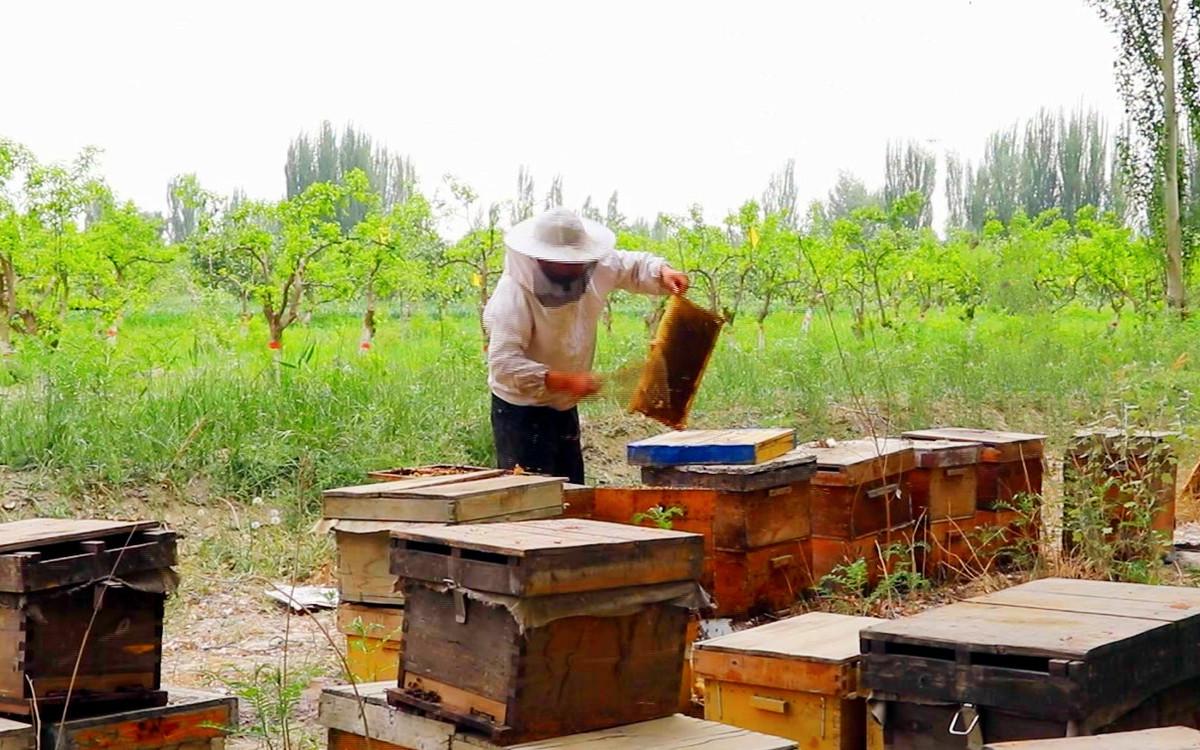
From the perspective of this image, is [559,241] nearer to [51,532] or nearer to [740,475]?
[740,475]

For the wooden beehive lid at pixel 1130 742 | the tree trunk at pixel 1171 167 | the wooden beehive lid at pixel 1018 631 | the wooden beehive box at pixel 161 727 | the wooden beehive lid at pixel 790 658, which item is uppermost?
the tree trunk at pixel 1171 167

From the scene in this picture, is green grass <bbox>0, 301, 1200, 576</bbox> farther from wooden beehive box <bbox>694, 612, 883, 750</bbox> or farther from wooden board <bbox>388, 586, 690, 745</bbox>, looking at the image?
wooden board <bbox>388, 586, 690, 745</bbox>

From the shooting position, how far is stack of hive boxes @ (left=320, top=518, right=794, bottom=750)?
129 inches

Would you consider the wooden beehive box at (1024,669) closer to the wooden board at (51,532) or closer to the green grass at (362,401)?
the wooden board at (51,532)

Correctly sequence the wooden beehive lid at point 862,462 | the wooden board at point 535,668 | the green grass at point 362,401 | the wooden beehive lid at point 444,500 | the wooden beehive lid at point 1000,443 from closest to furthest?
the wooden board at point 535,668 < the wooden beehive lid at point 444,500 < the wooden beehive lid at point 862,462 < the wooden beehive lid at point 1000,443 < the green grass at point 362,401

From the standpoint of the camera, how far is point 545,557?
3260 millimetres

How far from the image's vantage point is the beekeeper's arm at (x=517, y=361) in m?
6.16

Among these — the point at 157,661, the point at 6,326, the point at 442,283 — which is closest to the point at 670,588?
the point at 157,661

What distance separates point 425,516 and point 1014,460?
Answer: 3588mm

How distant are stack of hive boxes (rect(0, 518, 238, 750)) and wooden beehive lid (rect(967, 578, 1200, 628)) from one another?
7.51 feet

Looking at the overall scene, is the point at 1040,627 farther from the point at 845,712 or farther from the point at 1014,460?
the point at 1014,460

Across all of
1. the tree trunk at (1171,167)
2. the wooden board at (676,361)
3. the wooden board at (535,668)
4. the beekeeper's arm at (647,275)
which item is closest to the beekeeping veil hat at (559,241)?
the beekeeper's arm at (647,275)

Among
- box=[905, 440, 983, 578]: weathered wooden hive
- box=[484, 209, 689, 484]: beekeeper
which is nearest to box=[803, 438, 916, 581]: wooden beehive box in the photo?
box=[905, 440, 983, 578]: weathered wooden hive

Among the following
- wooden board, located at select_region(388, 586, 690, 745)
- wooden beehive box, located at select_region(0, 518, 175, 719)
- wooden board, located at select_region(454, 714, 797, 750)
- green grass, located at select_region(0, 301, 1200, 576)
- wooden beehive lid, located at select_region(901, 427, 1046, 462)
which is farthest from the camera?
green grass, located at select_region(0, 301, 1200, 576)
